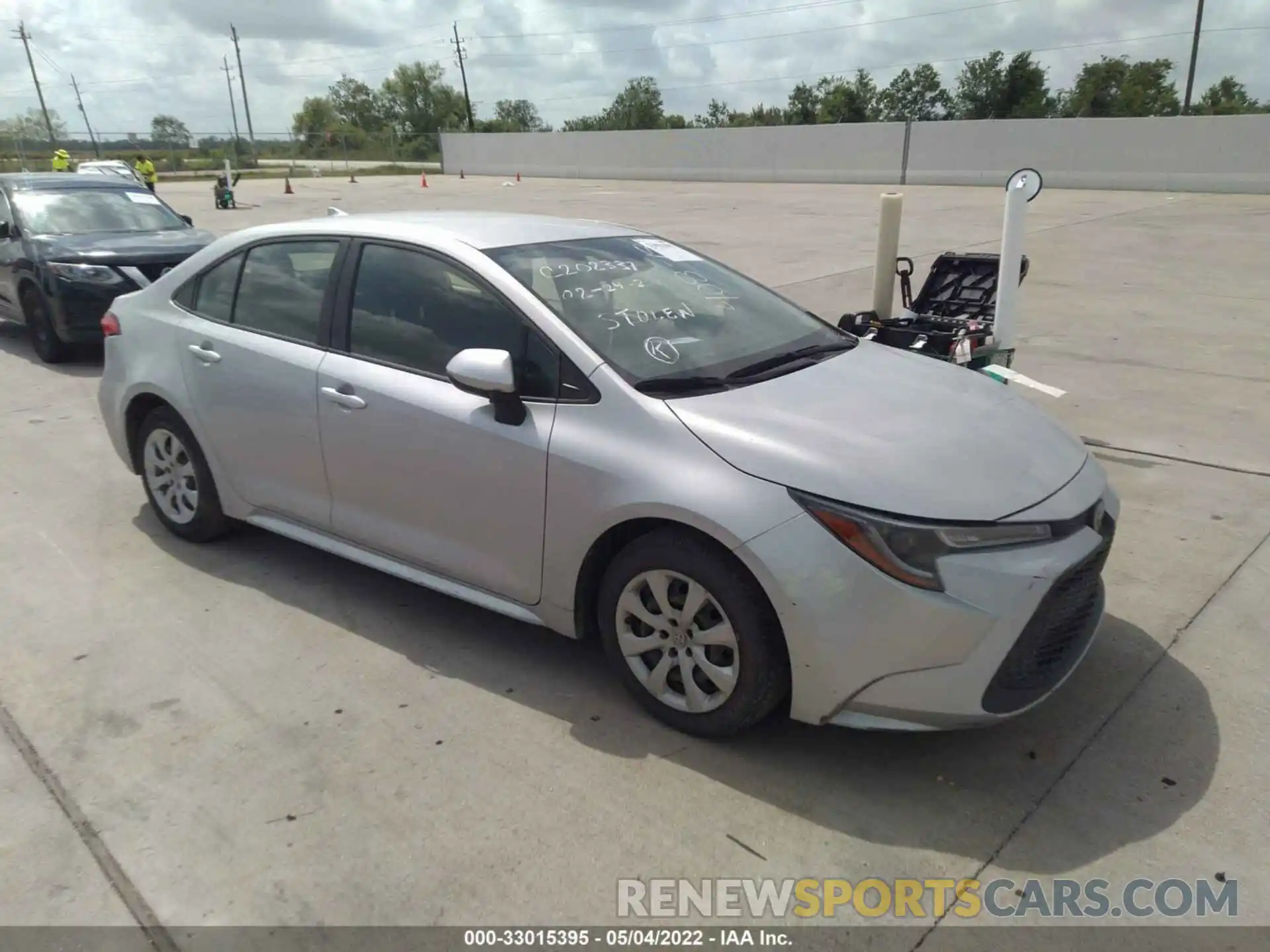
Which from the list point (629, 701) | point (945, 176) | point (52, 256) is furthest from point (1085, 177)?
point (629, 701)

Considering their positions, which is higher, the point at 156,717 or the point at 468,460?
the point at 468,460

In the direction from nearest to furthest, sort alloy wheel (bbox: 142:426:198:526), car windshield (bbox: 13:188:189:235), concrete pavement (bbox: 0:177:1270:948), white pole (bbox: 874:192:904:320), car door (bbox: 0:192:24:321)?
concrete pavement (bbox: 0:177:1270:948), alloy wheel (bbox: 142:426:198:526), white pole (bbox: 874:192:904:320), car door (bbox: 0:192:24:321), car windshield (bbox: 13:188:189:235)

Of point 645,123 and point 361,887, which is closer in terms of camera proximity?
point 361,887

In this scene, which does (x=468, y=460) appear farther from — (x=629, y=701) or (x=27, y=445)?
(x=27, y=445)

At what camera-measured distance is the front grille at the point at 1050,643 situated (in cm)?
270

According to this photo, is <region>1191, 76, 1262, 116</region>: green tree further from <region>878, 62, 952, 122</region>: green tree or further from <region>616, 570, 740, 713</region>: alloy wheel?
<region>616, 570, 740, 713</region>: alloy wheel

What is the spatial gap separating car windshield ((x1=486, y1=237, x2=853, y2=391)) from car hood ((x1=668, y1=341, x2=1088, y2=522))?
0.22m

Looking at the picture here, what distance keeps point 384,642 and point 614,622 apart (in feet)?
3.62

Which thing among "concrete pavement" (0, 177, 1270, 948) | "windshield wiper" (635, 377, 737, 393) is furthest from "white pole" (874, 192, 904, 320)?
"windshield wiper" (635, 377, 737, 393)

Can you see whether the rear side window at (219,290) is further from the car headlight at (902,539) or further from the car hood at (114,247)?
the car hood at (114,247)

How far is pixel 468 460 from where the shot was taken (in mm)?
3316

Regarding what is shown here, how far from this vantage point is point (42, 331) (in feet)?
28.3

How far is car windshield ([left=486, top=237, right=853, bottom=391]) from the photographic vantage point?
3.28 meters

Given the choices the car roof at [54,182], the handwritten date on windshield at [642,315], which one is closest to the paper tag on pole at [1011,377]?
the handwritten date on windshield at [642,315]
